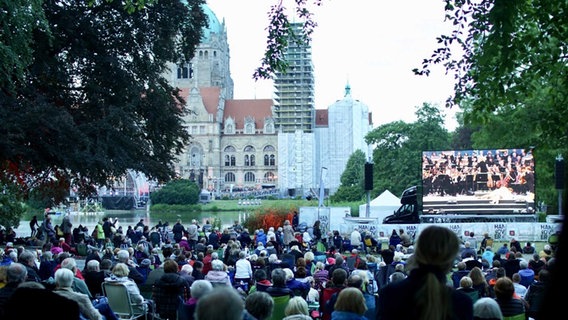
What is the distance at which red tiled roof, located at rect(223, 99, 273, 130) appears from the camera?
340 ft

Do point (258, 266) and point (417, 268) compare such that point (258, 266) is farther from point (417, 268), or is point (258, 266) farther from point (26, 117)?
point (417, 268)

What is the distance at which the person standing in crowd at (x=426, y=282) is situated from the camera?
2871 mm

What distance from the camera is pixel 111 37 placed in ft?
66.3

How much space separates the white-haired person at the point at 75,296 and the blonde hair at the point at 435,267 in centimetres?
382

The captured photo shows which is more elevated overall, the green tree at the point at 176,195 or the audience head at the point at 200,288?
the green tree at the point at 176,195

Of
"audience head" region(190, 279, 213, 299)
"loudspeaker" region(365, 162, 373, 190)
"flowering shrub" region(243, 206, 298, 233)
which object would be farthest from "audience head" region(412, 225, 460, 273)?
"flowering shrub" region(243, 206, 298, 233)

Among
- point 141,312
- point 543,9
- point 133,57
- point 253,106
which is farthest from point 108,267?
point 253,106

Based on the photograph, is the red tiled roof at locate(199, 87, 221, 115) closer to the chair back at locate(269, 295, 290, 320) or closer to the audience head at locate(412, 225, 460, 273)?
the chair back at locate(269, 295, 290, 320)

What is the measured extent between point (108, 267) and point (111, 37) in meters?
11.4

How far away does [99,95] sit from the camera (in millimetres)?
19641

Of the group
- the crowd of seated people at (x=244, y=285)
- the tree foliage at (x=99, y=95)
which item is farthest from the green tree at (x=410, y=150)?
the crowd of seated people at (x=244, y=285)

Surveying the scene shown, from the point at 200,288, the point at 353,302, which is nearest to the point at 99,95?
the point at 200,288

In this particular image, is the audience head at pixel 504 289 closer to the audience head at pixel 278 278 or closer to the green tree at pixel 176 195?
the audience head at pixel 278 278

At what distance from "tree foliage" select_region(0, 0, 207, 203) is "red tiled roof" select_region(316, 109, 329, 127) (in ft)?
237
